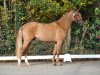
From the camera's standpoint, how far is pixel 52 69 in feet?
41.7

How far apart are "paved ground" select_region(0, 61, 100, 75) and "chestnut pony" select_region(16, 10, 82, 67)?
0.44 metres

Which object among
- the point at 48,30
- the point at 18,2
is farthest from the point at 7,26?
the point at 48,30

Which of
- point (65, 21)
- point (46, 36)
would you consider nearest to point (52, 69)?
point (46, 36)

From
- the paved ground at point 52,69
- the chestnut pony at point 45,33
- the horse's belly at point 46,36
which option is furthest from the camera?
the horse's belly at point 46,36

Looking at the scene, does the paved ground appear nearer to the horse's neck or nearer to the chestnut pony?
the chestnut pony

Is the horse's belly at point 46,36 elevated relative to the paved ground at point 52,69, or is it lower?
elevated

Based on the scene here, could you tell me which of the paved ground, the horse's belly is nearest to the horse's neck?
the horse's belly

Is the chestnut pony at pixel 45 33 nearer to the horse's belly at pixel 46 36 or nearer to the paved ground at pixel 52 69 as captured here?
the horse's belly at pixel 46 36

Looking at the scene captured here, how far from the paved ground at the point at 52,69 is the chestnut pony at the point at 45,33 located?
1.46 feet

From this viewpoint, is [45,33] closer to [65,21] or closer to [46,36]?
[46,36]

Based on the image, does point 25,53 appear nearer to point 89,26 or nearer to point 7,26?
→ point 7,26

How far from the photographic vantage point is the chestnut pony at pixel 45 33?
13.6 metres

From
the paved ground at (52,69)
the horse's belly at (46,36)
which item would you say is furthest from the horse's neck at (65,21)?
the paved ground at (52,69)

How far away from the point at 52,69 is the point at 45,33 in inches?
62.1
